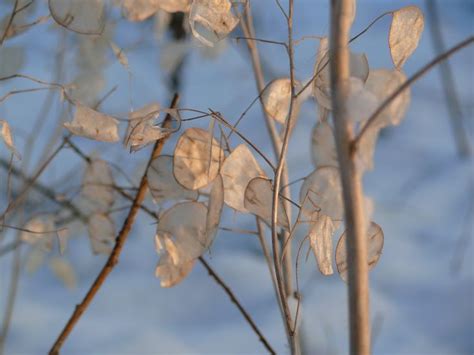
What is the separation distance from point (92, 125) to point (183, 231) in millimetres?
90

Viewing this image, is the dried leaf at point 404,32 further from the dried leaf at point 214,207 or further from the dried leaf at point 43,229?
the dried leaf at point 43,229

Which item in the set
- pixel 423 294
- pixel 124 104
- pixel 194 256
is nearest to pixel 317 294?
pixel 423 294

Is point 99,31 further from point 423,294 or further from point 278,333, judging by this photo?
point 423,294

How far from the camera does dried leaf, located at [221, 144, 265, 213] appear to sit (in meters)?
0.44

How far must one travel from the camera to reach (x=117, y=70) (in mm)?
1665

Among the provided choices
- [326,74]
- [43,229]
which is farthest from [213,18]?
[43,229]

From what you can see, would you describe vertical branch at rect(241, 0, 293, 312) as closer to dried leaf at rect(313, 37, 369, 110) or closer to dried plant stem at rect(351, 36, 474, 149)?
dried leaf at rect(313, 37, 369, 110)

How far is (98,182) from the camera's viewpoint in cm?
59

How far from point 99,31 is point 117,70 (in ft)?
4.16

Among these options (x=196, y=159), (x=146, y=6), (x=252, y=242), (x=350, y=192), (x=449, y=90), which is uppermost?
(x=449, y=90)

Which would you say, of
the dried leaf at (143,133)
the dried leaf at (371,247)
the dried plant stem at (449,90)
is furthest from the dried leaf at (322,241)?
the dried plant stem at (449,90)

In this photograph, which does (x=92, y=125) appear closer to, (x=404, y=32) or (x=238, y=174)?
(x=238, y=174)

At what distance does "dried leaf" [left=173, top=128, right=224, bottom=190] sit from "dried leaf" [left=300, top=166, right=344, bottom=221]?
0.21 ft

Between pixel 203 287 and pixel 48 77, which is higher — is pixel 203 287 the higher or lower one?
the lower one
